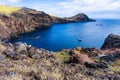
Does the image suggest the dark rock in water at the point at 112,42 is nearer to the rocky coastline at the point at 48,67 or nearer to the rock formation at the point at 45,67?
the rocky coastline at the point at 48,67

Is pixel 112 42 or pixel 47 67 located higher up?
pixel 47 67

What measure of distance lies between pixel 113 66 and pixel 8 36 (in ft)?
470

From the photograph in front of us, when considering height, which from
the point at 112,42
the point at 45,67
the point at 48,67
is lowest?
the point at 112,42

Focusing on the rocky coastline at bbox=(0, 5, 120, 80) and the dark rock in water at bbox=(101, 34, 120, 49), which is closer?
the rocky coastline at bbox=(0, 5, 120, 80)

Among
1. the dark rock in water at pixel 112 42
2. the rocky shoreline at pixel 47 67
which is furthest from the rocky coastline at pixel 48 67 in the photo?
the dark rock in water at pixel 112 42

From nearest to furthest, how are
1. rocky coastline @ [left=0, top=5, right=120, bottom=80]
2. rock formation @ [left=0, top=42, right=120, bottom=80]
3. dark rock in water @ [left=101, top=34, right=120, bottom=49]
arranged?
rock formation @ [left=0, top=42, right=120, bottom=80] < rocky coastline @ [left=0, top=5, right=120, bottom=80] < dark rock in water @ [left=101, top=34, right=120, bottom=49]

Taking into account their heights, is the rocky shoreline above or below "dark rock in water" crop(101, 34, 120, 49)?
above

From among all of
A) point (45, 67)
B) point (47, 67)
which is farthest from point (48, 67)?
point (45, 67)

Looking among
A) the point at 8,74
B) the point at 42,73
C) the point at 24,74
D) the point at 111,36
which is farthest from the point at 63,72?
the point at 111,36

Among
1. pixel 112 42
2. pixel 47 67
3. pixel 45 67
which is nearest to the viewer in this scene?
pixel 45 67

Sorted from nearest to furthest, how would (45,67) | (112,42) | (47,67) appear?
(45,67) < (47,67) < (112,42)

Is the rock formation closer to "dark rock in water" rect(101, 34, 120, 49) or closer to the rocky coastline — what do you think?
the rocky coastline

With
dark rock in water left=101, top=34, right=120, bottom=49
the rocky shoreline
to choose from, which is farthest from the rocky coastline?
dark rock in water left=101, top=34, right=120, bottom=49

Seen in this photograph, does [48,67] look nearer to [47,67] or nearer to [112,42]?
[47,67]
